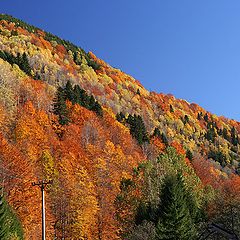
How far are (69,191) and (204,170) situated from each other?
61.3 meters

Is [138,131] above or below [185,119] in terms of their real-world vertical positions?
below

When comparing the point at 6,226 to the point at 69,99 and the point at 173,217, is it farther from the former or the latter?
Result: the point at 69,99

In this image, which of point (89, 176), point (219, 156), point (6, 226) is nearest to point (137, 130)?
point (89, 176)

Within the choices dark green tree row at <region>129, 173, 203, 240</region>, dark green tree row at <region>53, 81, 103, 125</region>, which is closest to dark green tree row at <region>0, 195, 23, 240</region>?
dark green tree row at <region>129, 173, 203, 240</region>

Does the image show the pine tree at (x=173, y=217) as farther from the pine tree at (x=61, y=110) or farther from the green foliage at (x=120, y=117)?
the green foliage at (x=120, y=117)

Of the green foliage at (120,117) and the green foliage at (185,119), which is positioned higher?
the green foliage at (185,119)

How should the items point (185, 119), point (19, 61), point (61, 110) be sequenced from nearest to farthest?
point (61, 110) → point (19, 61) → point (185, 119)

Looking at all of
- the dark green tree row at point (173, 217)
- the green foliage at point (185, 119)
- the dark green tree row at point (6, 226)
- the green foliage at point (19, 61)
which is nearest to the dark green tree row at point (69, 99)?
the green foliage at point (19, 61)

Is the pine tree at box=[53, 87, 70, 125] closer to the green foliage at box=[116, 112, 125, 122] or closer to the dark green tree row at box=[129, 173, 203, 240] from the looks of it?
the green foliage at box=[116, 112, 125, 122]

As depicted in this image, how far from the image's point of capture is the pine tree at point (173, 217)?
41.9 meters

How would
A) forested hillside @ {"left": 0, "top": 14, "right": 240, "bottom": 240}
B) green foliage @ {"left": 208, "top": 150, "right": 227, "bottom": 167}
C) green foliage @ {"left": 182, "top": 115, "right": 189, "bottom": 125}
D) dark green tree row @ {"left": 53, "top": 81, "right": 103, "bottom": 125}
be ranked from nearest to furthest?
1. forested hillside @ {"left": 0, "top": 14, "right": 240, "bottom": 240}
2. dark green tree row @ {"left": 53, "top": 81, "right": 103, "bottom": 125}
3. green foliage @ {"left": 208, "top": 150, "right": 227, "bottom": 167}
4. green foliage @ {"left": 182, "top": 115, "right": 189, "bottom": 125}

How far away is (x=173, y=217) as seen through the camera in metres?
42.8

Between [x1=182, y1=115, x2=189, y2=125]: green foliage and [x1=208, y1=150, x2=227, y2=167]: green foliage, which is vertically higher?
[x1=182, y1=115, x2=189, y2=125]: green foliage

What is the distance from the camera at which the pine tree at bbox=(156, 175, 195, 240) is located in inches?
1651
